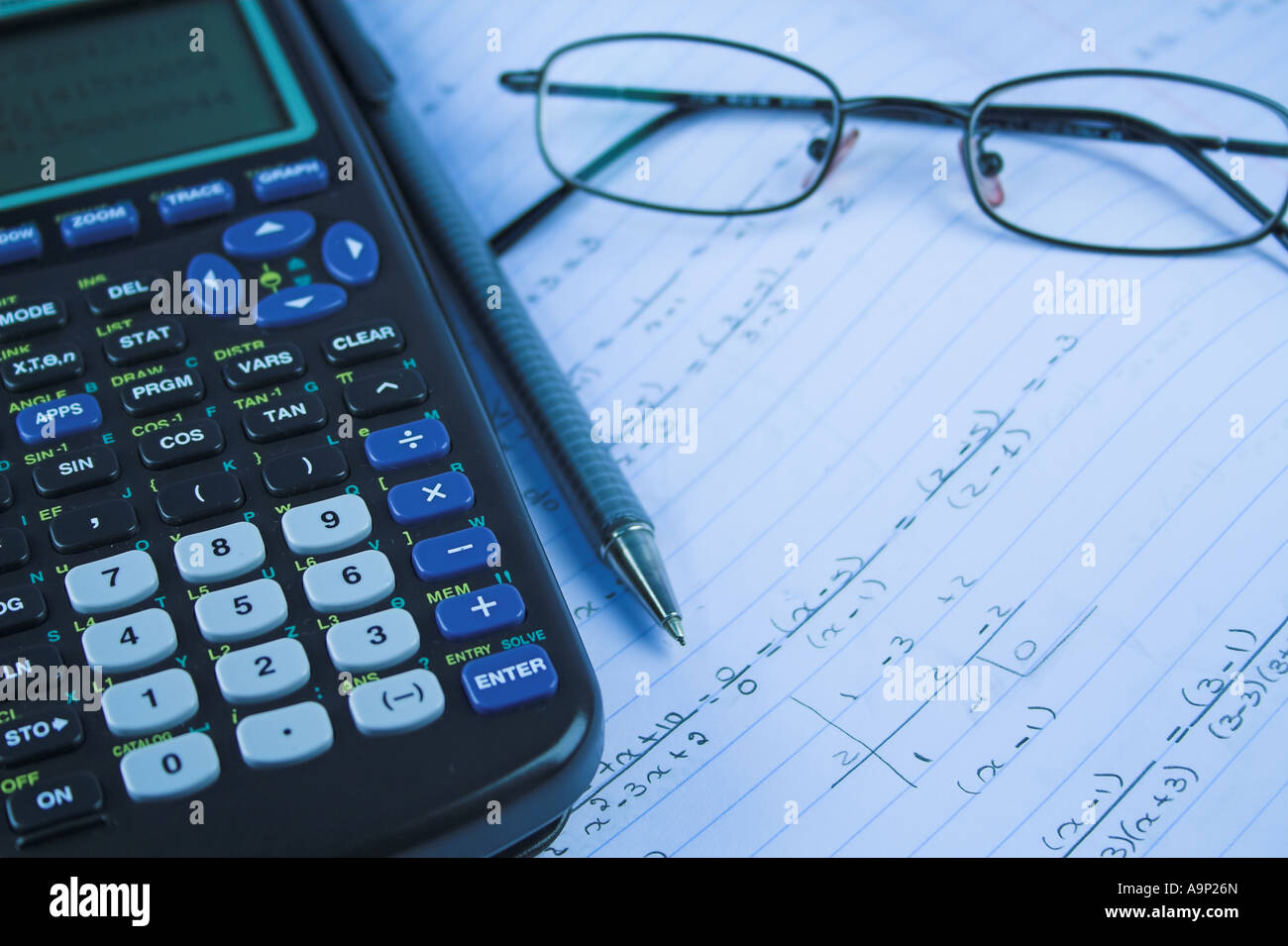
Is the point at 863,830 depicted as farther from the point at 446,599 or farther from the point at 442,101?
the point at 442,101

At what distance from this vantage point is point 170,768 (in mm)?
358

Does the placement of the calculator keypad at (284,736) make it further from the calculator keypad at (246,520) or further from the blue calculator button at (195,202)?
the blue calculator button at (195,202)

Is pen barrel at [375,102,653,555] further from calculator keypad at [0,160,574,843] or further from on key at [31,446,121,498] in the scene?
on key at [31,446,121,498]

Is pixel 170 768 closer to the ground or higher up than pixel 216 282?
closer to the ground

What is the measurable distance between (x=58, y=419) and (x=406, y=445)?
122mm

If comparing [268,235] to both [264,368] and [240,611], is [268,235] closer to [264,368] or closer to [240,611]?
Result: [264,368]

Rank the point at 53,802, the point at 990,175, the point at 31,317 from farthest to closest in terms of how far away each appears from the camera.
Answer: the point at 990,175
the point at 31,317
the point at 53,802

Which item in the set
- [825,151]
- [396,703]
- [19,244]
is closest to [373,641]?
[396,703]

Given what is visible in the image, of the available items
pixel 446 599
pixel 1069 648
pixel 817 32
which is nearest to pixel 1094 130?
pixel 817 32

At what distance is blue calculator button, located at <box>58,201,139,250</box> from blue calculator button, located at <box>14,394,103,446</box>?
0.26 feet

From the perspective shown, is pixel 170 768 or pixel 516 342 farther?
pixel 516 342

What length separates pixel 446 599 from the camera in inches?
15.6

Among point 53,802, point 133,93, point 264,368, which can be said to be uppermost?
point 133,93

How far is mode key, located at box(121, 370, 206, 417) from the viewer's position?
0.43 meters
